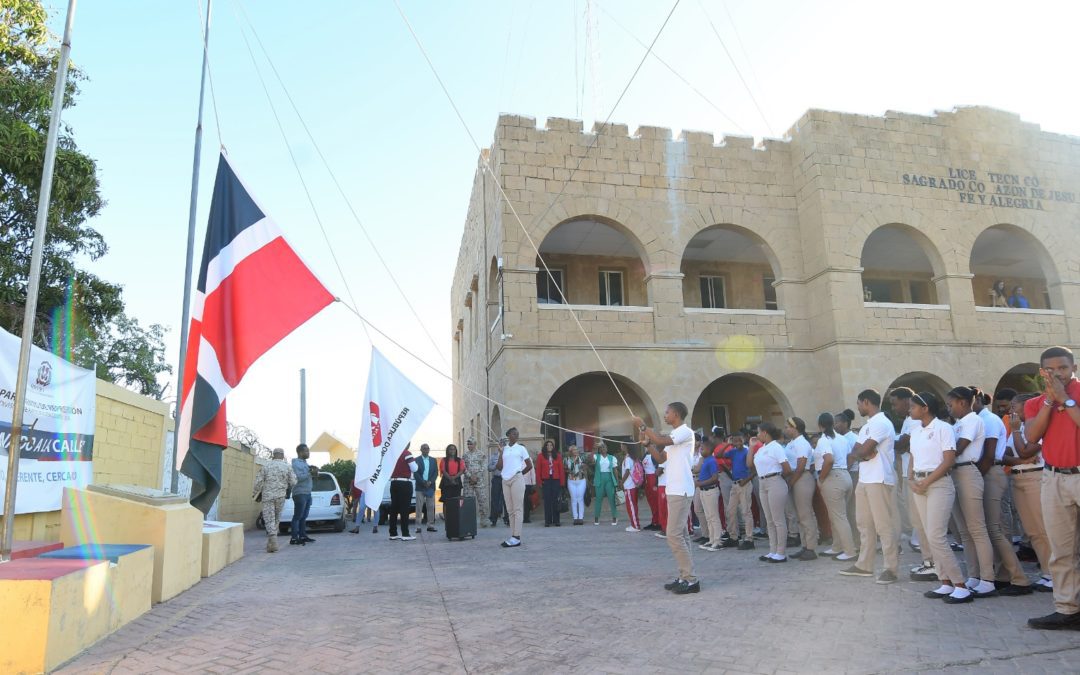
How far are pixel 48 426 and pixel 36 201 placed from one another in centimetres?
885

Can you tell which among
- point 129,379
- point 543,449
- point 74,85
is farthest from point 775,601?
point 129,379

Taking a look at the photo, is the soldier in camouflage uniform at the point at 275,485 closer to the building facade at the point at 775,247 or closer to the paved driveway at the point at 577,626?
the paved driveway at the point at 577,626

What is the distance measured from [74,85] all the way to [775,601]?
15.7 metres

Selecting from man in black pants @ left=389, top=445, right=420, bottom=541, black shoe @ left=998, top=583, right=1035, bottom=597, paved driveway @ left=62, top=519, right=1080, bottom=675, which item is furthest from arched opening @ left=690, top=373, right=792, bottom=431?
black shoe @ left=998, top=583, right=1035, bottom=597

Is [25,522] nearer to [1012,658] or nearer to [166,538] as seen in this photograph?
[166,538]

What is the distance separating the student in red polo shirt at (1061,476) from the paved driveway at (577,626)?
1.05 feet

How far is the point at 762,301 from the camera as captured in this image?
21.9 metres

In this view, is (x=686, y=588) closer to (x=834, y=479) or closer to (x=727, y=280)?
(x=834, y=479)

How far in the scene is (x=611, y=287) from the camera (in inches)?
840

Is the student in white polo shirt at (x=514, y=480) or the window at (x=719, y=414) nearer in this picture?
the student in white polo shirt at (x=514, y=480)

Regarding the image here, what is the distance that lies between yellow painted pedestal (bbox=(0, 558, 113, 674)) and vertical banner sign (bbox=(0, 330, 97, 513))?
2877mm

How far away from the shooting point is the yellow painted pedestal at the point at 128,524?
6.57 m

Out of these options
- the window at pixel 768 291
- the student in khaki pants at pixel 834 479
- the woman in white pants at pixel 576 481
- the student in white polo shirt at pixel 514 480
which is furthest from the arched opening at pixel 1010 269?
the student in white polo shirt at pixel 514 480

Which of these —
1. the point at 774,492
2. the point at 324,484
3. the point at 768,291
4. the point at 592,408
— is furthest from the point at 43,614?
the point at 768,291
